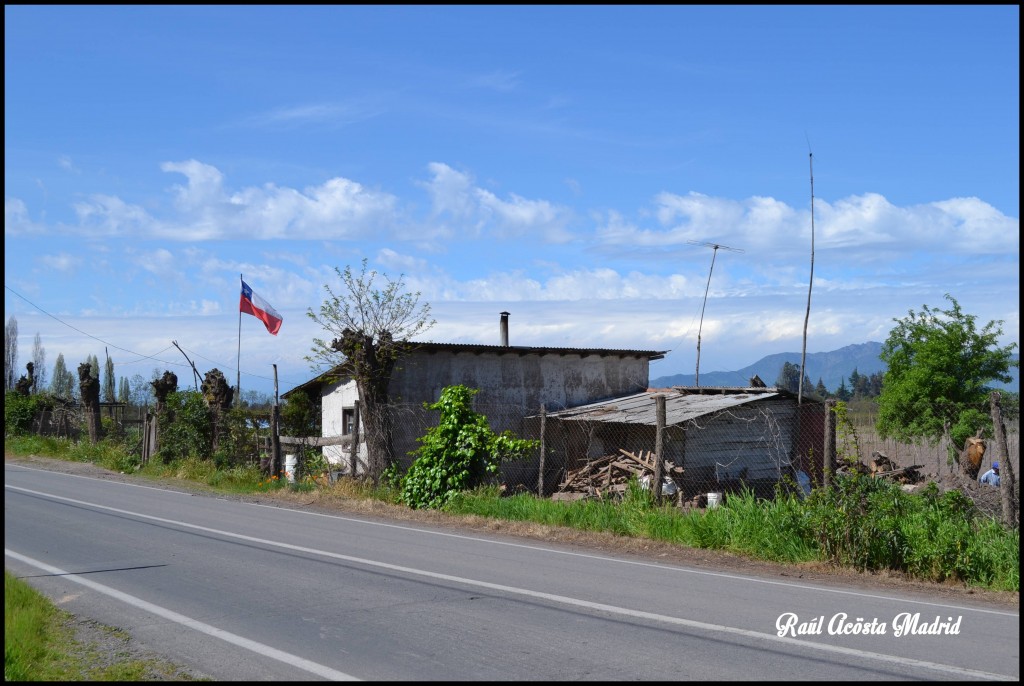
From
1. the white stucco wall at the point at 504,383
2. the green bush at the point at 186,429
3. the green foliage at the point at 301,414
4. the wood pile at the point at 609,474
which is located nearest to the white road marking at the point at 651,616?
the wood pile at the point at 609,474

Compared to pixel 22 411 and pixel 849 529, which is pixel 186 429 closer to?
pixel 22 411

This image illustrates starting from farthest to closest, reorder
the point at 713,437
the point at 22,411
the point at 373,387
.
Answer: the point at 22,411 → the point at 713,437 → the point at 373,387

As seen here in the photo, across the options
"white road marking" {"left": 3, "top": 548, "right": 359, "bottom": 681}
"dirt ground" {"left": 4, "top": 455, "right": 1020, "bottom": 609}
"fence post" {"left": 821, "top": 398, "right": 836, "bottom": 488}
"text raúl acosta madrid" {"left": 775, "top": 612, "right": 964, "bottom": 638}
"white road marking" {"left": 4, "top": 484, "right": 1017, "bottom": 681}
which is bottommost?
"dirt ground" {"left": 4, "top": 455, "right": 1020, "bottom": 609}

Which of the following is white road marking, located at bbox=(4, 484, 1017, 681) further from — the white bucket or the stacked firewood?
the stacked firewood

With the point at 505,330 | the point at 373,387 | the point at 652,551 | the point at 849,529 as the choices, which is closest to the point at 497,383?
the point at 505,330

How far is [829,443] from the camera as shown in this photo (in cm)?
1266

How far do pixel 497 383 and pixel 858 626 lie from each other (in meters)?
19.5

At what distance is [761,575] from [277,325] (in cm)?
2061

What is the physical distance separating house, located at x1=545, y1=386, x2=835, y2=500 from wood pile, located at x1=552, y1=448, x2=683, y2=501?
15.7 inches

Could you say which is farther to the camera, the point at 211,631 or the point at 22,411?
the point at 22,411

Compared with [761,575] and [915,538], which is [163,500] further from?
[915,538]

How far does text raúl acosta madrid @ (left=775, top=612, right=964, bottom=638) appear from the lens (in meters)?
7.43

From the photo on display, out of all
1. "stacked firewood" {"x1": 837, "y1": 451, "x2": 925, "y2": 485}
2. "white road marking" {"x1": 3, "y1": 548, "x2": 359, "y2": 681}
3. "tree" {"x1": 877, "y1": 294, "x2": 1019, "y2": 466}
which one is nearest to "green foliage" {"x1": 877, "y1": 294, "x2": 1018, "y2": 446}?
"tree" {"x1": 877, "y1": 294, "x2": 1019, "y2": 466}

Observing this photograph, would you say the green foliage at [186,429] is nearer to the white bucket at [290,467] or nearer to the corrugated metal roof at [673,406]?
the white bucket at [290,467]
